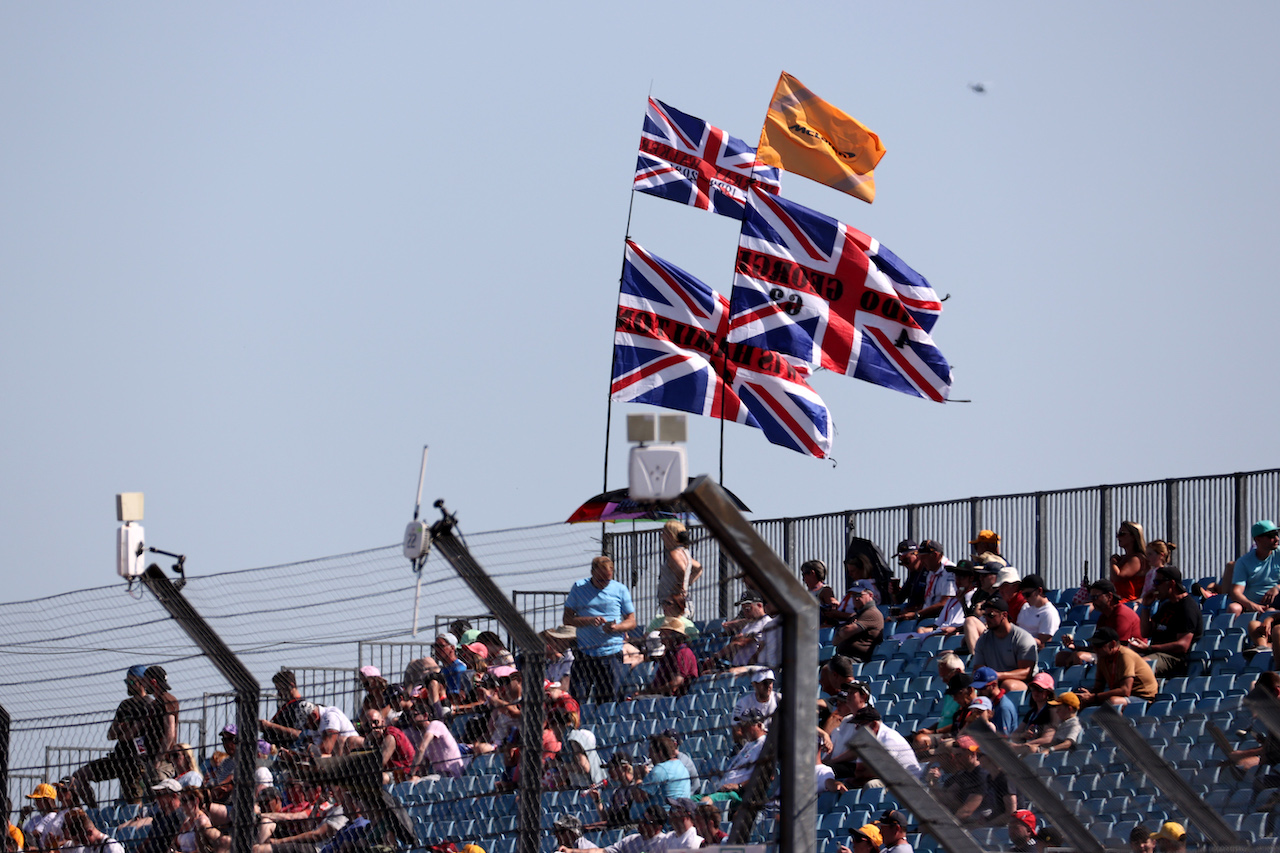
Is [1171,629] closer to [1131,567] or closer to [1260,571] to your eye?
[1260,571]

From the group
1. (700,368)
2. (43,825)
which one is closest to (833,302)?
(700,368)

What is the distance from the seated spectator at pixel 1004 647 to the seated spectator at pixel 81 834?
527 centimetres

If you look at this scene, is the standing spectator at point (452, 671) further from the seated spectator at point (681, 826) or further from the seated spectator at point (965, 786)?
the seated spectator at point (965, 786)

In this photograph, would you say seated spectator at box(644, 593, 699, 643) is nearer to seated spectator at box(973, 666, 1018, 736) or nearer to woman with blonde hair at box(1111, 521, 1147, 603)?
seated spectator at box(973, 666, 1018, 736)

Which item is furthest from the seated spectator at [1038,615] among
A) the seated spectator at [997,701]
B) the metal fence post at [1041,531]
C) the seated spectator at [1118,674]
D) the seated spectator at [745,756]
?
the seated spectator at [745,756]

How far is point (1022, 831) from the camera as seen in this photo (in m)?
4.93

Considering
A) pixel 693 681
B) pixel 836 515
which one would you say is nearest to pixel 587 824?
pixel 693 681

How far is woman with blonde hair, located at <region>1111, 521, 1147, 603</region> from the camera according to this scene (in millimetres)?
12156

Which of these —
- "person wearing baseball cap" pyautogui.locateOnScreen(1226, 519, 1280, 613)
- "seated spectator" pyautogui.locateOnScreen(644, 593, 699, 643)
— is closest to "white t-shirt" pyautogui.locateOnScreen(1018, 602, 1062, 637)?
"person wearing baseball cap" pyautogui.locateOnScreen(1226, 519, 1280, 613)

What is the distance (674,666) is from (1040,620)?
6.98 meters

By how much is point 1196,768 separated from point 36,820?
258 inches

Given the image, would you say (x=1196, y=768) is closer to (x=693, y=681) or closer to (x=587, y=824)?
(x=693, y=681)

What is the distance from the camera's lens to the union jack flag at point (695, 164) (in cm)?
2098

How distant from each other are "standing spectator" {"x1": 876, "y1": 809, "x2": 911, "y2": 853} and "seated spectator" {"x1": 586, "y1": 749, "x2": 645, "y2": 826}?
4.79 feet
